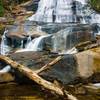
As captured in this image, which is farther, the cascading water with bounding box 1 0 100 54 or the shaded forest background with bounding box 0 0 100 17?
the cascading water with bounding box 1 0 100 54

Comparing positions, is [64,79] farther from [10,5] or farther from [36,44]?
[10,5]

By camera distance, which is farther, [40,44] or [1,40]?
[1,40]

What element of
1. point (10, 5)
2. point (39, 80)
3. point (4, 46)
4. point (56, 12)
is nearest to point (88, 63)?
point (39, 80)

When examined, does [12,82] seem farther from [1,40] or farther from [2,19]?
[2,19]

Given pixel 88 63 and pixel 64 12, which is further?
pixel 64 12

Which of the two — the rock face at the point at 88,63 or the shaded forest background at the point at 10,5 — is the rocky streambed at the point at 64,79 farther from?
the shaded forest background at the point at 10,5

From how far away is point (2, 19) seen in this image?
87.2 feet

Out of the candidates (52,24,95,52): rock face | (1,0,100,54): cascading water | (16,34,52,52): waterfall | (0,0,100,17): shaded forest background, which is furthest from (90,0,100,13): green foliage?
(16,34,52,52): waterfall

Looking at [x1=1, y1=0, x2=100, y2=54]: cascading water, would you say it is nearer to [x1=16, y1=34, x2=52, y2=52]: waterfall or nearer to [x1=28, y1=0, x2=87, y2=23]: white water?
[x1=28, y1=0, x2=87, y2=23]: white water

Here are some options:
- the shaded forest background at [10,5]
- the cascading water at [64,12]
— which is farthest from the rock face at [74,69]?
the cascading water at [64,12]

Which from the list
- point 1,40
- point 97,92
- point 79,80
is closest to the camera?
point 97,92

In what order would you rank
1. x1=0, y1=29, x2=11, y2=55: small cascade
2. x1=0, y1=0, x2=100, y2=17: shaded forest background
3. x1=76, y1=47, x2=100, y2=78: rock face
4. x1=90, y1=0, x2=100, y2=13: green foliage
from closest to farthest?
x1=76, y1=47, x2=100, y2=78: rock face
x1=0, y1=29, x2=11, y2=55: small cascade
x1=90, y1=0, x2=100, y2=13: green foliage
x1=0, y1=0, x2=100, y2=17: shaded forest background

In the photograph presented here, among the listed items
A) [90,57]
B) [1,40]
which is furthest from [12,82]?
[1,40]

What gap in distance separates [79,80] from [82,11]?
14.4 meters
